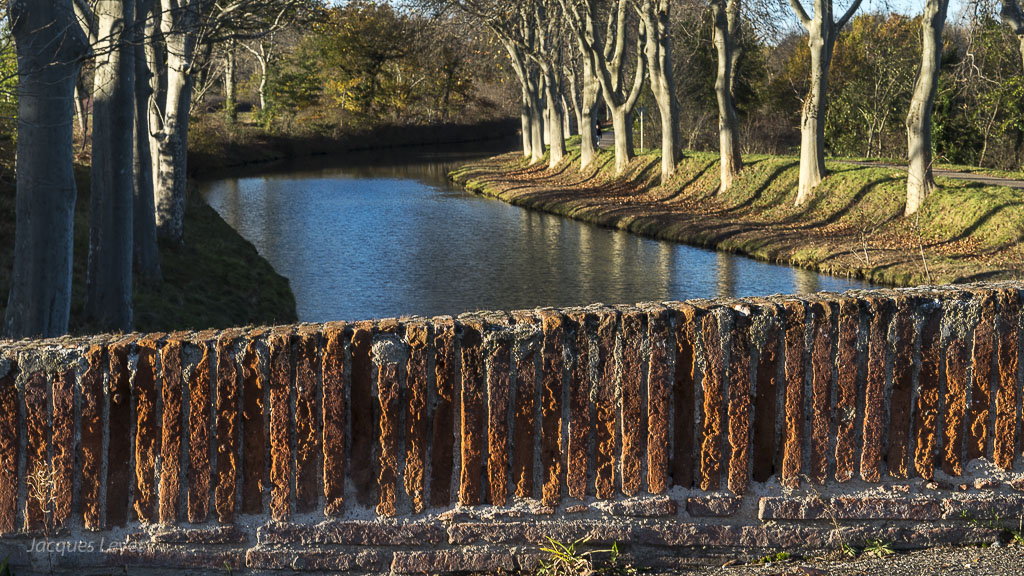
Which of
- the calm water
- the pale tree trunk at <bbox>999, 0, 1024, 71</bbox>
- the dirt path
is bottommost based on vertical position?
the calm water

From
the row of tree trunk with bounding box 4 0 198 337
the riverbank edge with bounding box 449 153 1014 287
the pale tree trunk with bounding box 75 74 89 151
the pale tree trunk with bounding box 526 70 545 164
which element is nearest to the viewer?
the row of tree trunk with bounding box 4 0 198 337

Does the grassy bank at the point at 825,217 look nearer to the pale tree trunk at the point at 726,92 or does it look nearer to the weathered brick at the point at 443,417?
the pale tree trunk at the point at 726,92

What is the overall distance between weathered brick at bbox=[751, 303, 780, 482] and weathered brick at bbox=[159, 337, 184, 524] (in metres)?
2.26

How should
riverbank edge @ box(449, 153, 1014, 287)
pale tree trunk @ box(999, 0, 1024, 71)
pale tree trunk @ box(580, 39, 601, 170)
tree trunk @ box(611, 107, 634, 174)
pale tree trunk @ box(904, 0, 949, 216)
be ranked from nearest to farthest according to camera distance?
1. riverbank edge @ box(449, 153, 1014, 287)
2. pale tree trunk @ box(999, 0, 1024, 71)
3. pale tree trunk @ box(904, 0, 949, 216)
4. tree trunk @ box(611, 107, 634, 174)
5. pale tree trunk @ box(580, 39, 601, 170)

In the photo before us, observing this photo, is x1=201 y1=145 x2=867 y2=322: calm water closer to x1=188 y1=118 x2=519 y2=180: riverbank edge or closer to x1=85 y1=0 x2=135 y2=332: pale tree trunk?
x1=85 y1=0 x2=135 y2=332: pale tree trunk

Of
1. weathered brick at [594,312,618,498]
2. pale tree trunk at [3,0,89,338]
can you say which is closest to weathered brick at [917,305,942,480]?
weathered brick at [594,312,618,498]

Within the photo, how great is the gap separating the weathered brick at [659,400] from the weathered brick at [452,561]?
67cm

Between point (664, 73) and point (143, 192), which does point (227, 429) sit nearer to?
point (143, 192)

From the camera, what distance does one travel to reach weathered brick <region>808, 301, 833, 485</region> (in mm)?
4406

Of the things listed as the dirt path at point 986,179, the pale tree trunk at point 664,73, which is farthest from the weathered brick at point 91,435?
the pale tree trunk at point 664,73

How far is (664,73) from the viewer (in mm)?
31750

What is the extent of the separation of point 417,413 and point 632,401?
2.79ft

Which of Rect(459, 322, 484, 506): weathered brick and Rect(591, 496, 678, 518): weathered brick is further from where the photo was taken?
Rect(591, 496, 678, 518): weathered brick

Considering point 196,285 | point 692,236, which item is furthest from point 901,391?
point 692,236
